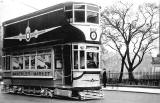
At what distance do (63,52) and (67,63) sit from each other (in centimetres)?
68

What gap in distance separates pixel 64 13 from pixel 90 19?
148 centimetres

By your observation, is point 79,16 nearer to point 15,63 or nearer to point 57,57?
point 57,57

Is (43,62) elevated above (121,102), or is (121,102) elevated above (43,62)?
(43,62)

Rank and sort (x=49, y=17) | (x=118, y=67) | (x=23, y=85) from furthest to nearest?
(x=118, y=67), (x=23, y=85), (x=49, y=17)

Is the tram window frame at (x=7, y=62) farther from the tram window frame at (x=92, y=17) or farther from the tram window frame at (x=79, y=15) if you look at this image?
the tram window frame at (x=92, y=17)

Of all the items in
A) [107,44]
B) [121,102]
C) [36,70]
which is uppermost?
[107,44]

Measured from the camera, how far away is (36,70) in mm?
19516

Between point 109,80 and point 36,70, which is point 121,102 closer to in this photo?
point 36,70

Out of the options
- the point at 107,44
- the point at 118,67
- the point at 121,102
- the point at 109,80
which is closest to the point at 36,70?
the point at 121,102

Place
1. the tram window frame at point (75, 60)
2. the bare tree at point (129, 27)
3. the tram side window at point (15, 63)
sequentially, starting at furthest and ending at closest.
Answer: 1. the bare tree at point (129, 27)
2. the tram side window at point (15, 63)
3. the tram window frame at point (75, 60)

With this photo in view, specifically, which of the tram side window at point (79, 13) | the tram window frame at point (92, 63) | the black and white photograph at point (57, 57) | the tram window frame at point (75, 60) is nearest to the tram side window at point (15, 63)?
the black and white photograph at point (57, 57)

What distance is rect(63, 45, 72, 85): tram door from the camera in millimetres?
17359

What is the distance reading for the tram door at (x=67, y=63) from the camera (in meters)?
17.4

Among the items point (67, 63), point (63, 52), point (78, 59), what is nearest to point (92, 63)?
point (78, 59)
